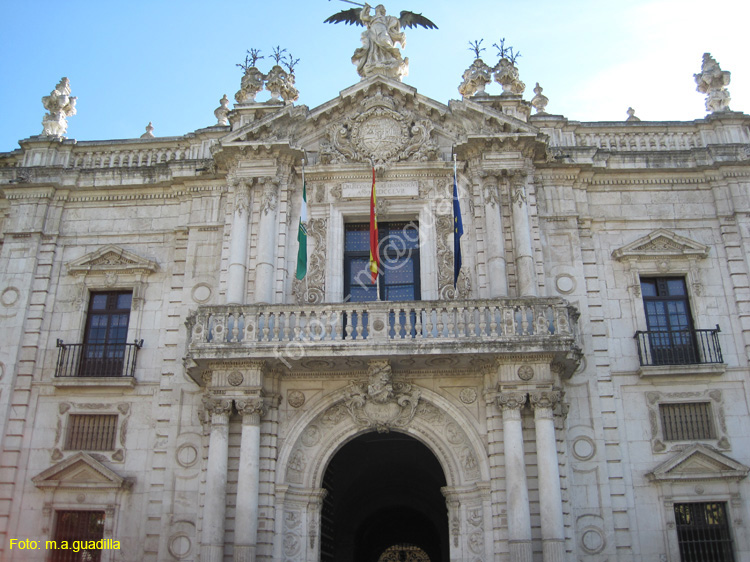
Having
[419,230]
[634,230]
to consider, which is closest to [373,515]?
[419,230]

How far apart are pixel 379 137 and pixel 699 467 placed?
10282mm

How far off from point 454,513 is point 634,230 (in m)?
7.85

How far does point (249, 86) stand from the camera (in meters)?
18.7

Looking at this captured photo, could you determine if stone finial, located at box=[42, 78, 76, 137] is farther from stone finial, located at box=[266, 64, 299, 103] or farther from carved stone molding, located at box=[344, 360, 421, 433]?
carved stone molding, located at box=[344, 360, 421, 433]

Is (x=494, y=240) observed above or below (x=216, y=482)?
above

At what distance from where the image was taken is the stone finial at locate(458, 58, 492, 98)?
61.2ft

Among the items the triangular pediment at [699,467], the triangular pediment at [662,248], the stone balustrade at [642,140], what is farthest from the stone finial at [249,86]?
the triangular pediment at [699,467]

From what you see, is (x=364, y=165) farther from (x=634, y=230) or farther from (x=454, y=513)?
(x=454, y=513)

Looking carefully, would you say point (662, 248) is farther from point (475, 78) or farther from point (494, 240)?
point (475, 78)

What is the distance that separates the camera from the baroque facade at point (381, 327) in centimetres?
1466

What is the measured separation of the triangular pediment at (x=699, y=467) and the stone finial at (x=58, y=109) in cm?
1679

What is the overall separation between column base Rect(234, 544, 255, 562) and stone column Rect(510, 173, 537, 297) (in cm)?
753

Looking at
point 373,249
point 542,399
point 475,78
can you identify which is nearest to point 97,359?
point 373,249

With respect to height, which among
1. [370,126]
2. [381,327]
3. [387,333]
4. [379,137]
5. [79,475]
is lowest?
[79,475]
